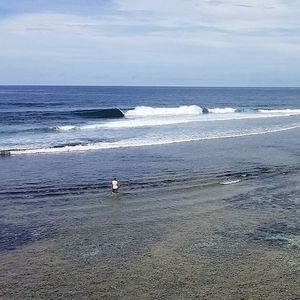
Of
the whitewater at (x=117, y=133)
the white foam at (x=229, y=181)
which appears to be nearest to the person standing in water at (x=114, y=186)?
the white foam at (x=229, y=181)

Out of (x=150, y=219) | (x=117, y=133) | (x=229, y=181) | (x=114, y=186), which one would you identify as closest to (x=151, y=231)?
(x=150, y=219)

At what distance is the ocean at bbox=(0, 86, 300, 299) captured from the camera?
12.7 metres

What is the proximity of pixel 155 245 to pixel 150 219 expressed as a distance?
2.64 m

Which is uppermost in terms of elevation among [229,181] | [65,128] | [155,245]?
[65,128]

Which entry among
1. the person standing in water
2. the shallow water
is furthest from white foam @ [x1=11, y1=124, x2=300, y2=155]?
the person standing in water

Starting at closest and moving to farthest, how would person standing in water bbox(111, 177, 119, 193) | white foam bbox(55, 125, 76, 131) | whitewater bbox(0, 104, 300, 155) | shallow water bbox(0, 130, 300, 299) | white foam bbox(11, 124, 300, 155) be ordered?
shallow water bbox(0, 130, 300, 299) → person standing in water bbox(111, 177, 119, 193) → white foam bbox(11, 124, 300, 155) → whitewater bbox(0, 104, 300, 155) → white foam bbox(55, 125, 76, 131)

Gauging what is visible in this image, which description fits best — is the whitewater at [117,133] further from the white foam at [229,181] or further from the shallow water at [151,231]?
the white foam at [229,181]

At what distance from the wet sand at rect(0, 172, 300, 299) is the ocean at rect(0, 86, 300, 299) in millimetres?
36

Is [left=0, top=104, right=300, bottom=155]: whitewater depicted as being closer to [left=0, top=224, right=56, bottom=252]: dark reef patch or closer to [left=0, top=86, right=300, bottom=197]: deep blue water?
[left=0, top=86, right=300, bottom=197]: deep blue water

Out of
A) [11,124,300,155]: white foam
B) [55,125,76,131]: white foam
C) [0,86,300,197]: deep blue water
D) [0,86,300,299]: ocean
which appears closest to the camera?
[0,86,300,299]: ocean

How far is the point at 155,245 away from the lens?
15.4m

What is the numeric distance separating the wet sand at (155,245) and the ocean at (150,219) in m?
0.04

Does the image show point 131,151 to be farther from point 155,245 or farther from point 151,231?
point 155,245

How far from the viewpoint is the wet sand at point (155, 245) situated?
12312 mm
